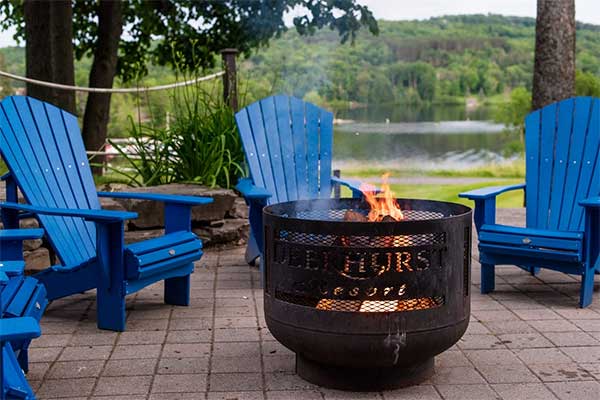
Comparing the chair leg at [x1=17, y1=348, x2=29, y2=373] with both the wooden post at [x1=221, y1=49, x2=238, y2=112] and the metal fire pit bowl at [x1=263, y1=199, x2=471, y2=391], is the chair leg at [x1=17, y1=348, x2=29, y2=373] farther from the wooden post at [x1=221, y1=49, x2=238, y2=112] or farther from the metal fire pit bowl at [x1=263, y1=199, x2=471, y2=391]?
the wooden post at [x1=221, y1=49, x2=238, y2=112]

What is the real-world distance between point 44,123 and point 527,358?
247 centimetres

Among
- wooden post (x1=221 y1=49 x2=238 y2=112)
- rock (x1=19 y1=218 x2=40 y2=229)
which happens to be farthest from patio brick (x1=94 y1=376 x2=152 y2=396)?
wooden post (x1=221 y1=49 x2=238 y2=112)

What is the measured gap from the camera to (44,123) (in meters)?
3.96

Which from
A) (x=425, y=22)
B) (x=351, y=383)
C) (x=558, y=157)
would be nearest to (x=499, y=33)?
(x=425, y=22)

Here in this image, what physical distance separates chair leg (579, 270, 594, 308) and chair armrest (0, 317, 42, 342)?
110 inches

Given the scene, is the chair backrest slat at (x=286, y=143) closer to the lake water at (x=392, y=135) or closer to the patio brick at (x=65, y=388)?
the lake water at (x=392, y=135)

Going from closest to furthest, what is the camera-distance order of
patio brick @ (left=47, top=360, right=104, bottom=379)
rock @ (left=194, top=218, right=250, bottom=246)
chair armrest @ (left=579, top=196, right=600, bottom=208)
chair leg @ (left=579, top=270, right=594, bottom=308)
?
patio brick @ (left=47, top=360, right=104, bottom=379) → chair armrest @ (left=579, top=196, right=600, bottom=208) → chair leg @ (left=579, top=270, right=594, bottom=308) → rock @ (left=194, top=218, right=250, bottom=246)

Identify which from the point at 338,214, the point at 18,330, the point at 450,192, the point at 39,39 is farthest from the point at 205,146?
the point at 450,192

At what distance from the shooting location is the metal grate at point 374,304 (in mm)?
2555

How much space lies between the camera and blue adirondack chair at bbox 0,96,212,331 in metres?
3.39

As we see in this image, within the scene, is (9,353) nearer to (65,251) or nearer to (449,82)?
(65,251)

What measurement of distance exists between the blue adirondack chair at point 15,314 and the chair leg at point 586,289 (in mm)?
2429

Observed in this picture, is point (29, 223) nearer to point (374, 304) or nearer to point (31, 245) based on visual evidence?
point (31, 245)

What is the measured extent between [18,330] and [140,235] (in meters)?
3.37
